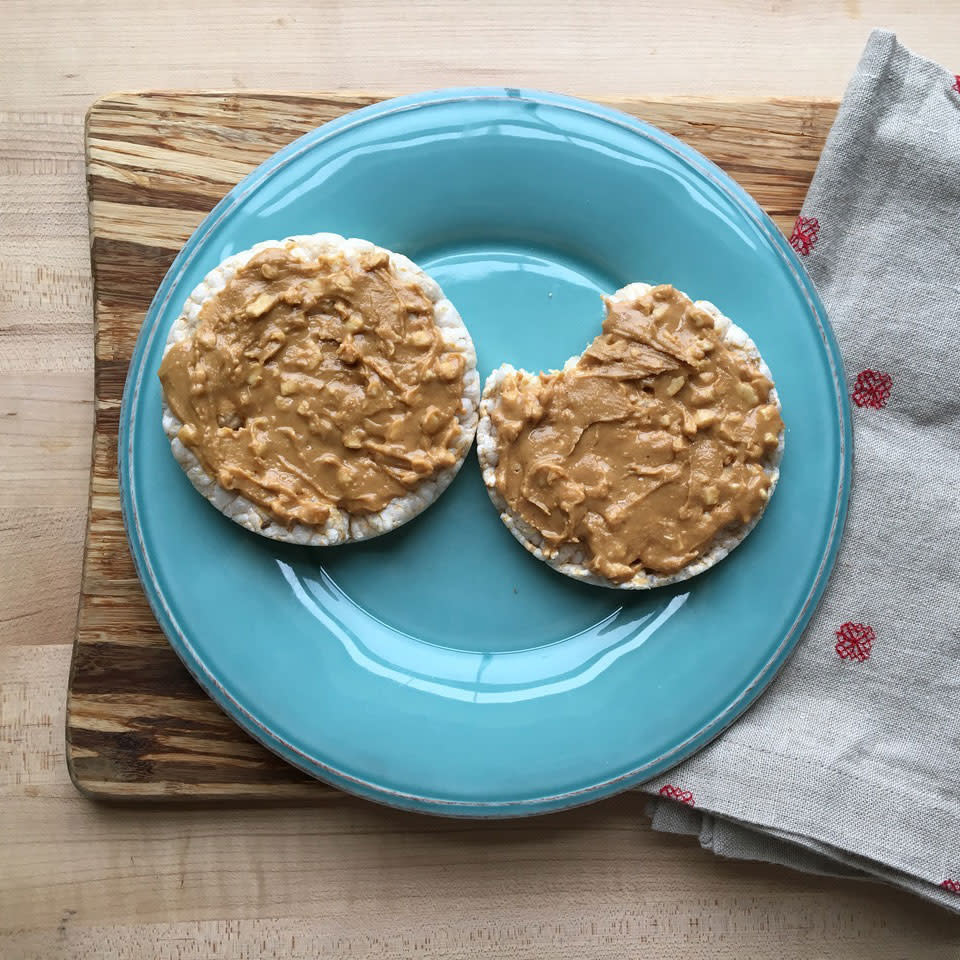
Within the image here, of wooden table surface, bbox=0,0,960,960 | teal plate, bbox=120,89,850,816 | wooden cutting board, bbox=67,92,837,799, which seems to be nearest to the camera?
teal plate, bbox=120,89,850,816

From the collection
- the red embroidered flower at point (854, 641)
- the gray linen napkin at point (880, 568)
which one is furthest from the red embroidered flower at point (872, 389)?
the red embroidered flower at point (854, 641)

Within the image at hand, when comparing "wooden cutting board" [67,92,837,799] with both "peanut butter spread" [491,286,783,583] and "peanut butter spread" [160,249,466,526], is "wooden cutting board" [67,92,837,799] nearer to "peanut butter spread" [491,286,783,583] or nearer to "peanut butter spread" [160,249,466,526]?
"peanut butter spread" [160,249,466,526]

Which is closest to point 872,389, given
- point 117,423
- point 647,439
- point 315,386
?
point 647,439

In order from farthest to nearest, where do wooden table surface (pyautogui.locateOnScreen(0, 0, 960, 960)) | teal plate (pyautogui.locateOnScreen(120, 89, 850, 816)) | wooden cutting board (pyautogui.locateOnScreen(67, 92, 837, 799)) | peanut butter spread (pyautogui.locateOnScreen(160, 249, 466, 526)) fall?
1. wooden table surface (pyautogui.locateOnScreen(0, 0, 960, 960))
2. wooden cutting board (pyautogui.locateOnScreen(67, 92, 837, 799))
3. teal plate (pyautogui.locateOnScreen(120, 89, 850, 816))
4. peanut butter spread (pyautogui.locateOnScreen(160, 249, 466, 526))

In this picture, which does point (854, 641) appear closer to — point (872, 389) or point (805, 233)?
point (872, 389)

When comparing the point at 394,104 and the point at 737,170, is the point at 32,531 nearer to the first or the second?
the point at 394,104

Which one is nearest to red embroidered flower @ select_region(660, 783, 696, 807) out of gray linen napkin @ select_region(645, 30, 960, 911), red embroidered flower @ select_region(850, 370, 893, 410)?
gray linen napkin @ select_region(645, 30, 960, 911)
